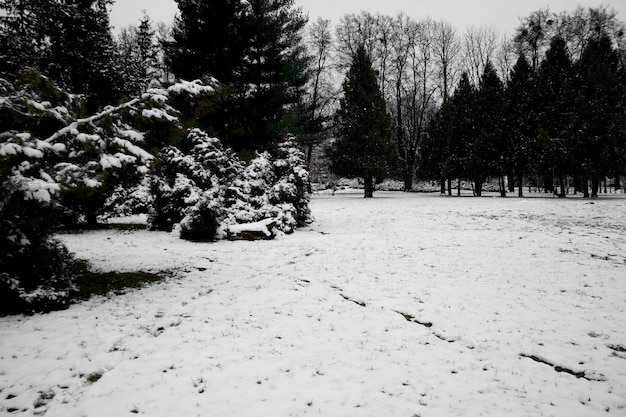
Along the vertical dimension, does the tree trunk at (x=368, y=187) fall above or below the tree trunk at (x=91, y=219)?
above

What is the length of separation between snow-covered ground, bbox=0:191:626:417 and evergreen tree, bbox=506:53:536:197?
19278 mm

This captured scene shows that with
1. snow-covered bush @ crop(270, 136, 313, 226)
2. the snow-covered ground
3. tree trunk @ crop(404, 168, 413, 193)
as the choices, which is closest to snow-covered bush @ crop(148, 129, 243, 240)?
snow-covered bush @ crop(270, 136, 313, 226)

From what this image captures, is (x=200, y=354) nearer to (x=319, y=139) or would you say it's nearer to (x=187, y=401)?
(x=187, y=401)

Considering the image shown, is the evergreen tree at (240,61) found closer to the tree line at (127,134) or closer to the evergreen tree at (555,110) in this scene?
the tree line at (127,134)

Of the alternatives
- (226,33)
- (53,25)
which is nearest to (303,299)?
(53,25)

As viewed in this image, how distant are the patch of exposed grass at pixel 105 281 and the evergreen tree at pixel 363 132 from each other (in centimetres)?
2180

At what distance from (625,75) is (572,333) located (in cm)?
3250

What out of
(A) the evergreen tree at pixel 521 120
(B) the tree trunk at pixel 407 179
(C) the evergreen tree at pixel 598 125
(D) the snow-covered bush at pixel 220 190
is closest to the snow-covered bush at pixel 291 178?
(D) the snow-covered bush at pixel 220 190

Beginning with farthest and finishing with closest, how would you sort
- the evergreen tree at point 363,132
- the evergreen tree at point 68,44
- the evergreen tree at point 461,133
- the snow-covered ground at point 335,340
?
the evergreen tree at point 461,133
the evergreen tree at point 363,132
the evergreen tree at point 68,44
the snow-covered ground at point 335,340

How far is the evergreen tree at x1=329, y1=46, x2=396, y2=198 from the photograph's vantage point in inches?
1088

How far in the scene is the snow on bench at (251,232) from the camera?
11867mm

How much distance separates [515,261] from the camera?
29.2ft

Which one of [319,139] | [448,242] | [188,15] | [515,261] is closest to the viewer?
[515,261]

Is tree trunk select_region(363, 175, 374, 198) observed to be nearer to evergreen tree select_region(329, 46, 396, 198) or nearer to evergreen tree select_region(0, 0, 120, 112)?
evergreen tree select_region(329, 46, 396, 198)
